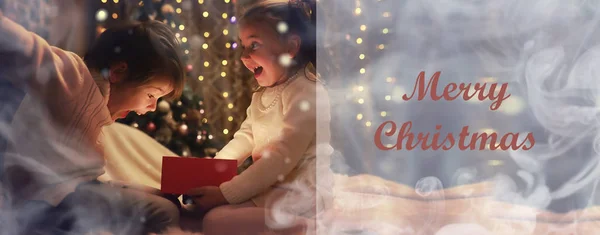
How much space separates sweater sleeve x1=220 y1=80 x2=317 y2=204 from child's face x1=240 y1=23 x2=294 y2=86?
0.30 ft

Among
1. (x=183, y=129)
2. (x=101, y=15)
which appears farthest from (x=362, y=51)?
(x=101, y=15)

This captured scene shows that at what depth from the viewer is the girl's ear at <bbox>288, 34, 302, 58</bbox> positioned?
6.00 ft

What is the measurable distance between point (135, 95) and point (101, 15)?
0.30 meters

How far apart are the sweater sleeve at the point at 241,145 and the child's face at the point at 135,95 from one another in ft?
0.90

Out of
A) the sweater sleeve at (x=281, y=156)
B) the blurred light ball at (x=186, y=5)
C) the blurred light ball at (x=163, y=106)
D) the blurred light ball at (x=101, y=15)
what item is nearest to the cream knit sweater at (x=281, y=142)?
the sweater sleeve at (x=281, y=156)

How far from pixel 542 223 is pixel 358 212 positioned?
0.69 meters

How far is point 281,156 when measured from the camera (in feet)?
5.89

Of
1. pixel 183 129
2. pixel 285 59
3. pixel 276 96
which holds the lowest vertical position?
pixel 183 129

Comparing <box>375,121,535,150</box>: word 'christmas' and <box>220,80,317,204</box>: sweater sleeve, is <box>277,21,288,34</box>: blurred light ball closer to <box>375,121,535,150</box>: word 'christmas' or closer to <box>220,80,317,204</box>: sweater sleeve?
<box>220,80,317,204</box>: sweater sleeve

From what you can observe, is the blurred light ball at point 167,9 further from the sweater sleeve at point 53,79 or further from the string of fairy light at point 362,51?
the string of fairy light at point 362,51

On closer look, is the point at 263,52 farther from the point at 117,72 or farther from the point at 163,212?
the point at 163,212

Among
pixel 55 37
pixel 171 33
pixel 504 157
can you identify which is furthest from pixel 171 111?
pixel 504 157

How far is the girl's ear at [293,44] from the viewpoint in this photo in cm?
183
